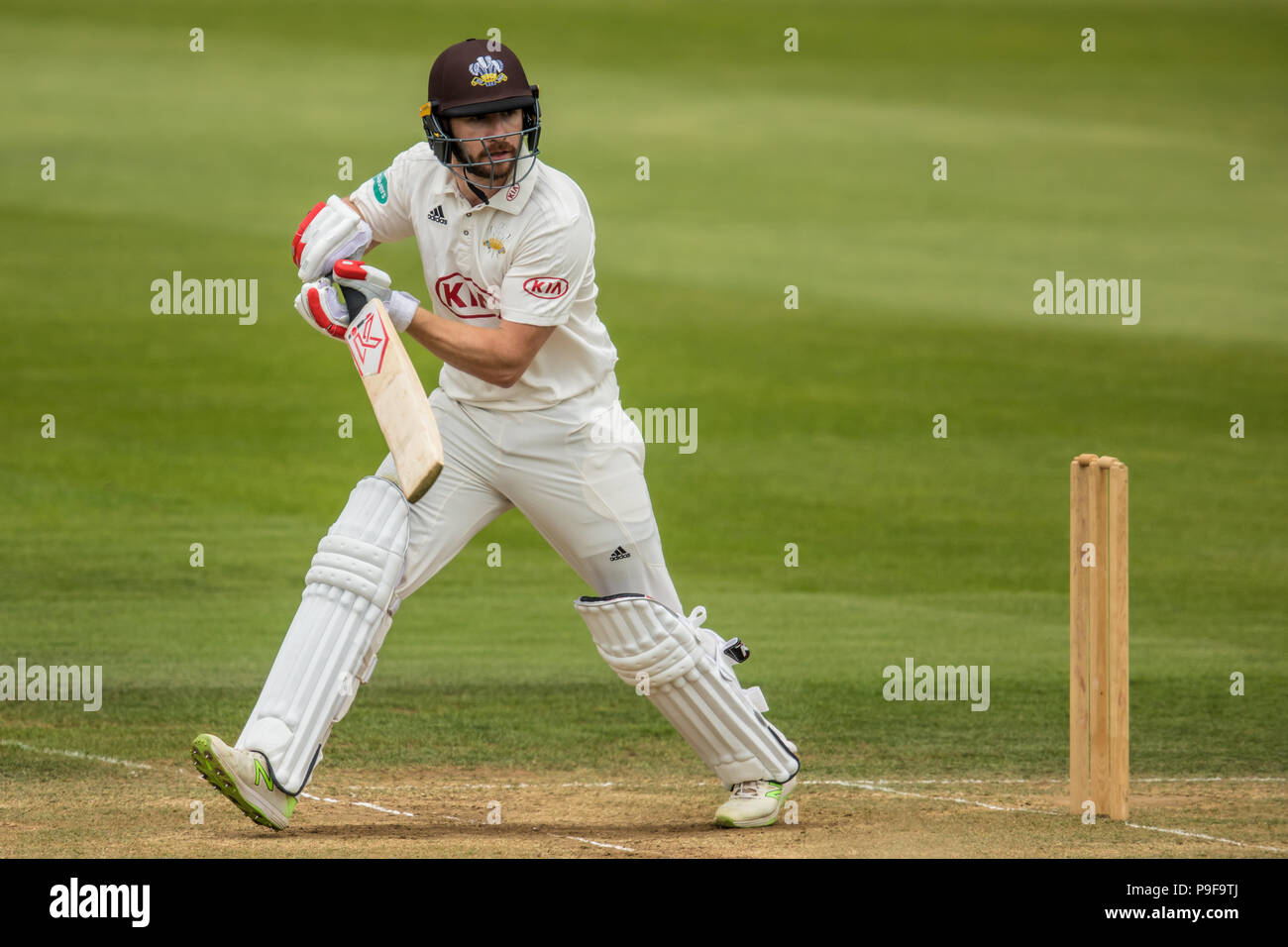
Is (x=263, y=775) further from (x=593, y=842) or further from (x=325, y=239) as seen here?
(x=325, y=239)

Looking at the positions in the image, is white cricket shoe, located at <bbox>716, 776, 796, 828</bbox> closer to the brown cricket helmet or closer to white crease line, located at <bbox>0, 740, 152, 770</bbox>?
the brown cricket helmet

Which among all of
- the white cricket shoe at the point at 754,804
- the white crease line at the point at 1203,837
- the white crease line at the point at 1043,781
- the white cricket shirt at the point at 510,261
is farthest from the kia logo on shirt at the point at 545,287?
the white crease line at the point at 1203,837

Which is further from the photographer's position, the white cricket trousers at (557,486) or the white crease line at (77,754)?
the white crease line at (77,754)

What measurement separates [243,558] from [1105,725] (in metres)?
6.68

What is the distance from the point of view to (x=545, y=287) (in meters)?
5.26

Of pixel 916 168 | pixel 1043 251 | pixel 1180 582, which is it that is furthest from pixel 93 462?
pixel 916 168

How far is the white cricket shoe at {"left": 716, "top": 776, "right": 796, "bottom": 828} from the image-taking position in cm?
559

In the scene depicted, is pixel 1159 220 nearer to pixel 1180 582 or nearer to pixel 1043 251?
pixel 1043 251

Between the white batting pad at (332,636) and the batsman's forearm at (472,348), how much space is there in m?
0.41

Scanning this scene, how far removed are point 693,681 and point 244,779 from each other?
1343 millimetres

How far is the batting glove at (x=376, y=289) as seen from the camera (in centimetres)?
507

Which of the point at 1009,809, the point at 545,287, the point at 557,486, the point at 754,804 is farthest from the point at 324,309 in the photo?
the point at 1009,809

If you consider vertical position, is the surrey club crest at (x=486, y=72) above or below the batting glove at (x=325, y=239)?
above

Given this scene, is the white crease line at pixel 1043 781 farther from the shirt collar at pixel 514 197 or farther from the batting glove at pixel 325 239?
the batting glove at pixel 325 239
